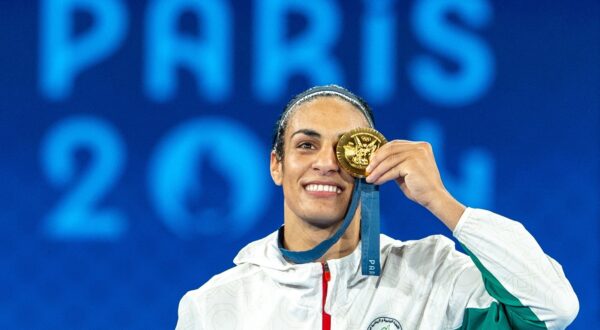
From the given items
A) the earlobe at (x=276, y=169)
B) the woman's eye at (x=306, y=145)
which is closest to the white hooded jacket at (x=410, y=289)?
the earlobe at (x=276, y=169)

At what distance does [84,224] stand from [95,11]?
883 mm

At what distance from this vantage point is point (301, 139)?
3188mm

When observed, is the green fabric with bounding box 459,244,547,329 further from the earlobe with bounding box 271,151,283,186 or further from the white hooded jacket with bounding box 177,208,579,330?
the earlobe with bounding box 271,151,283,186

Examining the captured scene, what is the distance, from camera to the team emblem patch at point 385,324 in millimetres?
3002

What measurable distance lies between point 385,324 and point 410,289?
12cm

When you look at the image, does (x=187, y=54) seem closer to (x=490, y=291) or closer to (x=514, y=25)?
(x=514, y=25)

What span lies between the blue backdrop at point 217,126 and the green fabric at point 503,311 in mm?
1591

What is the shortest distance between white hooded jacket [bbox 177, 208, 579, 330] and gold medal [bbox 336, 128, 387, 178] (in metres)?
0.28

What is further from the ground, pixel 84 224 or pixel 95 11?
pixel 95 11

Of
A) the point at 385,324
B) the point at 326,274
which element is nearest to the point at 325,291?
the point at 326,274

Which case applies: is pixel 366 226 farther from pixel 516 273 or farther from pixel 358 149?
pixel 516 273

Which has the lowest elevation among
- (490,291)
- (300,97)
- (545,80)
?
(490,291)

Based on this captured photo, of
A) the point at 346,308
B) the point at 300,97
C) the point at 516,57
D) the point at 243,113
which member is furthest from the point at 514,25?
the point at 346,308

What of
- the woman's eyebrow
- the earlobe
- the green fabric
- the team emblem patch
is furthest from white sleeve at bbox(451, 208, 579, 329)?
the earlobe
